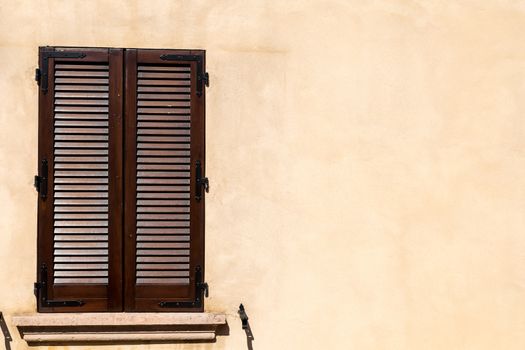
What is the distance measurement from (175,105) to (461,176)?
181cm

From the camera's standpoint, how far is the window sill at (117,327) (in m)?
3.37

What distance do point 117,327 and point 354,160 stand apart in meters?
1.75

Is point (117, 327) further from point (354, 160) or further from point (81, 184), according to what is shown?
point (354, 160)

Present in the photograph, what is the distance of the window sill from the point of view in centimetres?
337

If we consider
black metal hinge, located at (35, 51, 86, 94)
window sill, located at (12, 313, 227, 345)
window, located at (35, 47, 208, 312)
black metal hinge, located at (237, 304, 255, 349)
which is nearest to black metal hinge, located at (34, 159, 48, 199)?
window, located at (35, 47, 208, 312)

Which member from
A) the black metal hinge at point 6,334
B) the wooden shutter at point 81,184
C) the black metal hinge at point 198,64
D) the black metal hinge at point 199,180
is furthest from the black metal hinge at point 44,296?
the black metal hinge at point 198,64

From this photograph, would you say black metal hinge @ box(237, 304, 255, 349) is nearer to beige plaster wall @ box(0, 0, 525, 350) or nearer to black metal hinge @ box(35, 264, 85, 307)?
beige plaster wall @ box(0, 0, 525, 350)

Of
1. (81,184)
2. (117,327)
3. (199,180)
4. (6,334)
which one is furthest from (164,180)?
(6,334)

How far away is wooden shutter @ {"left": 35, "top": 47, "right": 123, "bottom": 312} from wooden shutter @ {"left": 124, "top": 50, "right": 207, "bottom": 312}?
82 mm

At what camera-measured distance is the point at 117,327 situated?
3.41 m

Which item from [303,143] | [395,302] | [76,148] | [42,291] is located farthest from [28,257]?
[395,302]

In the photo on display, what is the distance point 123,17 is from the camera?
11.3 ft

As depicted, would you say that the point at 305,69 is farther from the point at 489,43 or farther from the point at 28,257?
the point at 28,257

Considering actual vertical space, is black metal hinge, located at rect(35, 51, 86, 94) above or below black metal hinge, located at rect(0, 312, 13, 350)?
above
